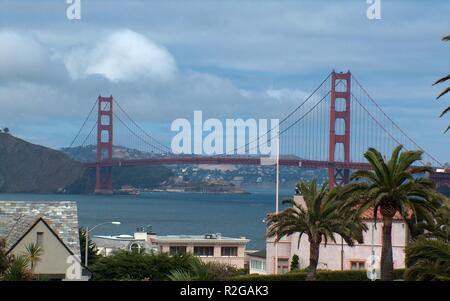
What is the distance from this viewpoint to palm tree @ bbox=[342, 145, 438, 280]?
1531 inches

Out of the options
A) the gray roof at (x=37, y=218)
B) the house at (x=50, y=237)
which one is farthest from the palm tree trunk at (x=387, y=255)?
the gray roof at (x=37, y=218)

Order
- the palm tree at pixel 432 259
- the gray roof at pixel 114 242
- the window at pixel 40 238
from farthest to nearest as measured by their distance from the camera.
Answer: the gray roof at pixel 114 242 < the window at pixel 40 238 < the palm tree at pixel 432 259

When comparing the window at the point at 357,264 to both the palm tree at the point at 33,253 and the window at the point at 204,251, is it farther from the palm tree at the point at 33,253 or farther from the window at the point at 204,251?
the window at the point at 204,251

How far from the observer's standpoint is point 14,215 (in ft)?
166

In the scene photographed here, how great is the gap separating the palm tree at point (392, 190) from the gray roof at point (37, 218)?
14.2 meters

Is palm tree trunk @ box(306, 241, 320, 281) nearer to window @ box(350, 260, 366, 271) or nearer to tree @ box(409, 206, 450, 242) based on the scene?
tree @ box(409, 206, 450, 242)

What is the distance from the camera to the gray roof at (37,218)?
46.8 meters

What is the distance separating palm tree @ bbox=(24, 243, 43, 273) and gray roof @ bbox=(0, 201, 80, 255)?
1.66m

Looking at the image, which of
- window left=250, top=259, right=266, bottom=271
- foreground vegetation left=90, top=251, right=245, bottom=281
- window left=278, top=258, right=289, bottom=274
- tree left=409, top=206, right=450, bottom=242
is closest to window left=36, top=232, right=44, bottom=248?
foreground vegetation left=90, top=251, right=245, bottom=281

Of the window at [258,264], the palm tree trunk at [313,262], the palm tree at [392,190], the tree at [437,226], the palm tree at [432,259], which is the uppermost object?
the palm tree at [392,190]

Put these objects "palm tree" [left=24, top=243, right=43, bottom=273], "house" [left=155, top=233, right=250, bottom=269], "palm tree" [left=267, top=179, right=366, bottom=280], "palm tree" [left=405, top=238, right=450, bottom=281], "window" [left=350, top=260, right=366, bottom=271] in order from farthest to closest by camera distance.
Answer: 1. "house" [left=155, top=233, right=250, bottom=269]
2. "window" [left=350, top=260, right=366, bottom=271]
3. "palm tree" [left=267, top=179, right=366, bottom=280]
4. "palm tree" [left=24, top=243, right=43, bottom=273]
5. "palm tree" [left=405, top=238, right=450, bottom=281]

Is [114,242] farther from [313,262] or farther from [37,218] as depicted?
[313,262]
